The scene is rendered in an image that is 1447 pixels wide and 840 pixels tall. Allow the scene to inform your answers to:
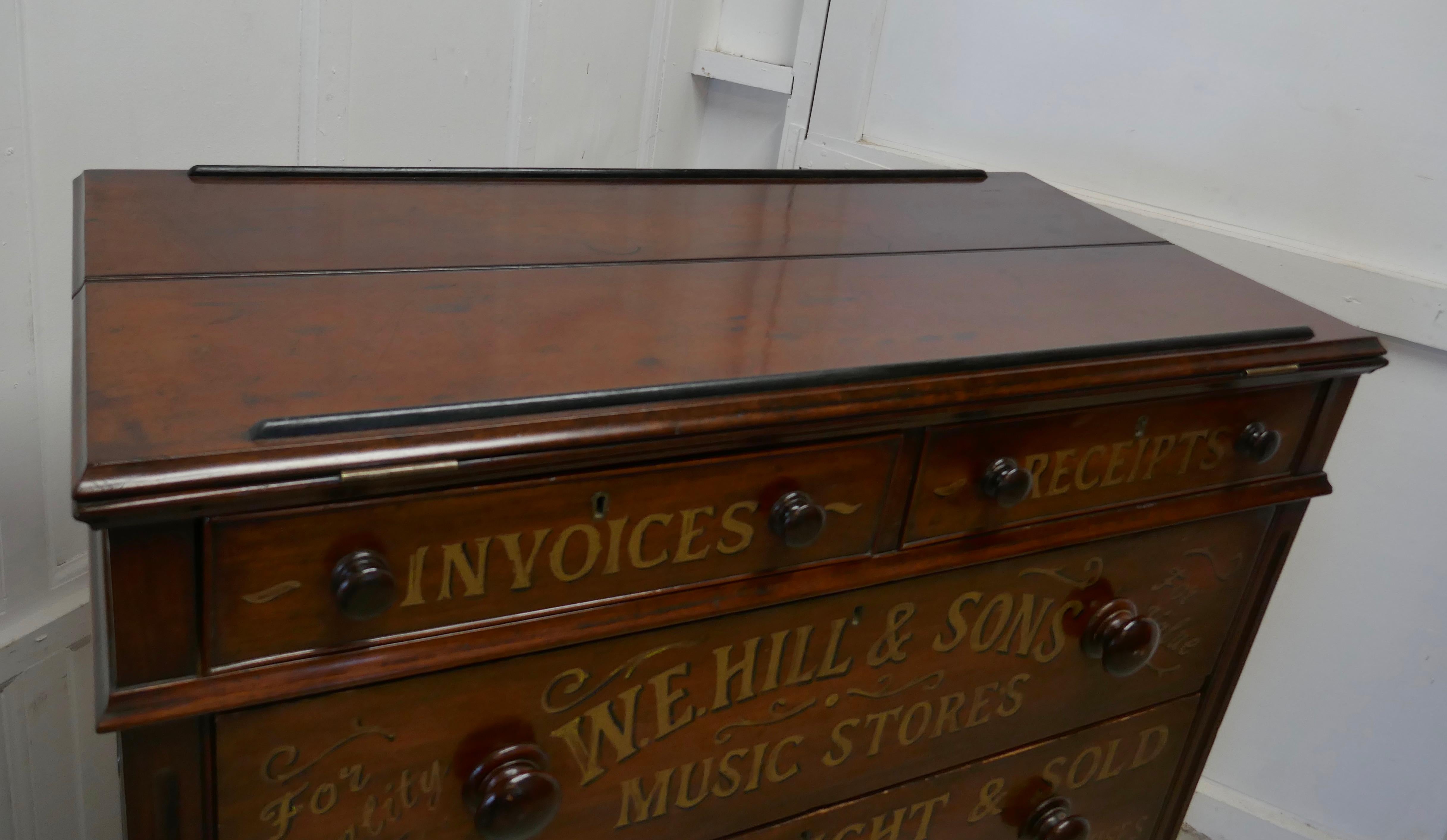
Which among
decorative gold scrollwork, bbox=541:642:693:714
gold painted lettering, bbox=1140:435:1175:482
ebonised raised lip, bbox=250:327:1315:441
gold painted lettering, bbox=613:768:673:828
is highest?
ebonised raised lip, bbox=250:327:1315:441

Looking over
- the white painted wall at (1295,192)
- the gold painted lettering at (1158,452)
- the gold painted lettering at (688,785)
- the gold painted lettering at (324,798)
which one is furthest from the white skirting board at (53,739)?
the white painted wall at (1295,192)

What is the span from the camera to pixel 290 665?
2.44ft

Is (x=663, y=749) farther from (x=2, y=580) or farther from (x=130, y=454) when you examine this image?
(x=2, y=580)

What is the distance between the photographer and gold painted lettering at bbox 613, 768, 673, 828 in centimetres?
95

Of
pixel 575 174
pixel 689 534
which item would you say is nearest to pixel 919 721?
pixel 689 534

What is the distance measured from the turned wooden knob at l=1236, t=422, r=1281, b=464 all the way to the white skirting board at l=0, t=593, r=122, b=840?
119 cm

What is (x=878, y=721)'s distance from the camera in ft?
3.51

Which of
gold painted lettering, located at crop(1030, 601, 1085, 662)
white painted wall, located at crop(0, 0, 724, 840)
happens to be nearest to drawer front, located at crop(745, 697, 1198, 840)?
gold painted lettering, located at crop(1030, 601, 1085, 662)

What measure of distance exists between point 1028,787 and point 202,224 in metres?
0.99

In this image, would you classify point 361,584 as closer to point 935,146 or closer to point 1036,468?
point 1036,468

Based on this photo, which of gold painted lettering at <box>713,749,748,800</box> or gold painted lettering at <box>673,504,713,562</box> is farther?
gold painted lettering at <box>713,749,748,800</box>

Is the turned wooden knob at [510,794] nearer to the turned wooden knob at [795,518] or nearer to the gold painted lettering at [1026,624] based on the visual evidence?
the turned wooden knob at [795,518]

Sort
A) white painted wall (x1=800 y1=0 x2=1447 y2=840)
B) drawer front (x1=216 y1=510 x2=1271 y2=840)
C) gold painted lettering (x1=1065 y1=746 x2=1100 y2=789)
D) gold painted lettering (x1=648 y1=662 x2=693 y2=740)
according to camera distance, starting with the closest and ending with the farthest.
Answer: drawer front (x1=216 y1=510 x2=1271 y2=840)
gold painted lettering (x1=648 y1=662 x2=693 y2=740)
gold painted lettering (x1=1065 y1=746 x2=1100 y2=789)
white painted wall (x1=800 y1=0 x2=1447 y2=840)

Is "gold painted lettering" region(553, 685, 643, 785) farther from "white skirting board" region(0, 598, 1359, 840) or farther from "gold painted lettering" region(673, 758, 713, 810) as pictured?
"white skirting board" region(0, 598, 1359, 840)
